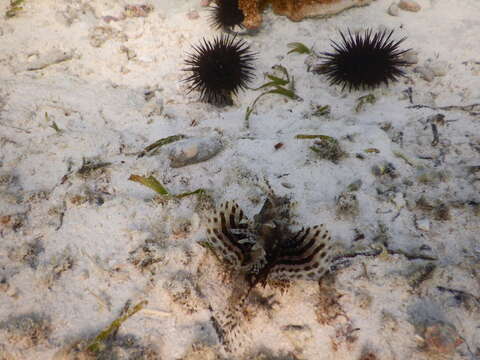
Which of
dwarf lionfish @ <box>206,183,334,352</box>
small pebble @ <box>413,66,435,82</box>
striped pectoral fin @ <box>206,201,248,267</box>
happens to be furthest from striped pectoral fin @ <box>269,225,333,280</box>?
small pebble @ <box>413,66,435,82</box>

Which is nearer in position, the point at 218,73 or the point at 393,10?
the point at 218,73

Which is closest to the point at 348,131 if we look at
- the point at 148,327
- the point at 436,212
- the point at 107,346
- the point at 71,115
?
the point at 436,212

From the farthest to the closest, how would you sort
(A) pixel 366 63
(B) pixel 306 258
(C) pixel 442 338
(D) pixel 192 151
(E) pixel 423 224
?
(A) pixel 366 63 → (D) pixel 192 151 → (E) pixel 423 224 → (B) pixel 306 258 → (C) pixel 442 338

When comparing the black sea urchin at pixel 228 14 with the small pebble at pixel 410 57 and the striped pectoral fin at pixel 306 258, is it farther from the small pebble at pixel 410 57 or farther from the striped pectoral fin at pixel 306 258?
the striped pectoral fin at pixel 306 258

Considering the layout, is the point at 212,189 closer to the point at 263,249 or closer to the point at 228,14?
the point at 263,249

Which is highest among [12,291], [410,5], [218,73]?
[410,5]

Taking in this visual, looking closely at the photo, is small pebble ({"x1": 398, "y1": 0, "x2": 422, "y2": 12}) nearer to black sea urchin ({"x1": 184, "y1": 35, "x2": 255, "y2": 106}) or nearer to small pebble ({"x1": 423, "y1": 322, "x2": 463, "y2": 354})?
black sea urchin ({"x1": 184, "y1": 35, "x2": 255, "y2": 106})

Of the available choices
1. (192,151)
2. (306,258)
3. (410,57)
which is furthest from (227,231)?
(410,57)
